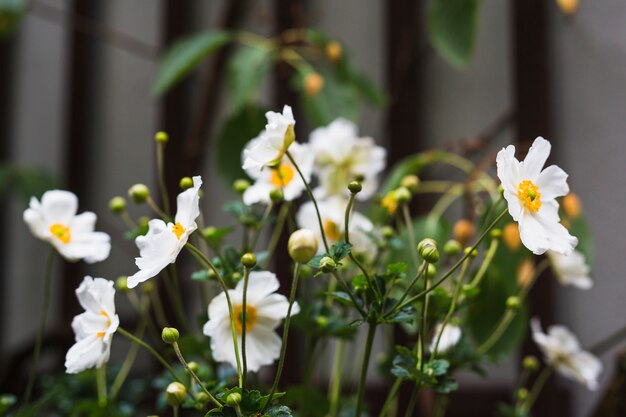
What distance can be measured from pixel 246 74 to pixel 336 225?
491mm

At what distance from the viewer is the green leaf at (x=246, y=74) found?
981mm

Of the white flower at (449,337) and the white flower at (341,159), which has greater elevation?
the white flower at (341,159)

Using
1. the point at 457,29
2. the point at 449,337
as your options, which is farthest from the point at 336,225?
the point at 457,29

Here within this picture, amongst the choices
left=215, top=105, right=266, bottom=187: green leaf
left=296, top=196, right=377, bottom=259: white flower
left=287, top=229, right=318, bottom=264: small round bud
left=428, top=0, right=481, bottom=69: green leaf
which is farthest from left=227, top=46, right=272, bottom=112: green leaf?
left=287, top=229, right=318, bottom=264: small round bud

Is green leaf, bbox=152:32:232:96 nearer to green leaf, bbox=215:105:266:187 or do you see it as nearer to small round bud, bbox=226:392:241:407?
green leaf, bbox=215:105:266:187

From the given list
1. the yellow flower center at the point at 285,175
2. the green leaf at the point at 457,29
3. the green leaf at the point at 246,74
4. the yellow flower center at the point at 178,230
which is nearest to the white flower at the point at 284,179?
the yellow flower center at the point at 285,175

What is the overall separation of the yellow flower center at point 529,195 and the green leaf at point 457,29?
1.42 feet

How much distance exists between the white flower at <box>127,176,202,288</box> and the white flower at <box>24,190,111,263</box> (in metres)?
0.16

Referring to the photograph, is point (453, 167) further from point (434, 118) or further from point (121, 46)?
point (121, 46)

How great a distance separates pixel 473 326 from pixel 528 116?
317 mm

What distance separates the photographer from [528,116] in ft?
3.13

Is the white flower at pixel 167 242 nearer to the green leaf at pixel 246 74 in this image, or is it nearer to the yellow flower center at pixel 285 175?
the yellow flower center at pixel 285 175

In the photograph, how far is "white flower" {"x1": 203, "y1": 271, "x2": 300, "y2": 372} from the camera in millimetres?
444

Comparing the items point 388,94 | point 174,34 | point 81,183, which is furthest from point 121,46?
point 388,94
